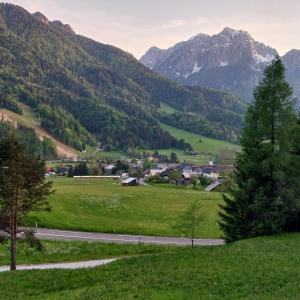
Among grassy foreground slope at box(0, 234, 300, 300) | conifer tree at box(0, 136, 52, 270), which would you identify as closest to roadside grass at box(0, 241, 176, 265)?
conifer tree at box(0, 136, 52, 270)

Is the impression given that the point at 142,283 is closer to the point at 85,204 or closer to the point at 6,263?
the point at 6,263

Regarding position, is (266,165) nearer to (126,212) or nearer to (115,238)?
(115,238)

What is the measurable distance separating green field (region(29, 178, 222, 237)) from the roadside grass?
35.1 ft

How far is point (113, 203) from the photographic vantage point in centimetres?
9512

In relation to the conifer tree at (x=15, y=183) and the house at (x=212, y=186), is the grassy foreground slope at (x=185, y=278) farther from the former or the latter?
the house at (x=212, y=186)

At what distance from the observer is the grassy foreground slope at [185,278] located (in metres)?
23.2

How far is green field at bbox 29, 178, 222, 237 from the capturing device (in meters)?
78.6

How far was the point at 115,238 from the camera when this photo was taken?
72125mm

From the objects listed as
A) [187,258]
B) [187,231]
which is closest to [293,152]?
[187,258]

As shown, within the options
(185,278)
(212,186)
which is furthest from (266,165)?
(212,186)

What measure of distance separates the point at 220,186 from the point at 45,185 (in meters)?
92.1

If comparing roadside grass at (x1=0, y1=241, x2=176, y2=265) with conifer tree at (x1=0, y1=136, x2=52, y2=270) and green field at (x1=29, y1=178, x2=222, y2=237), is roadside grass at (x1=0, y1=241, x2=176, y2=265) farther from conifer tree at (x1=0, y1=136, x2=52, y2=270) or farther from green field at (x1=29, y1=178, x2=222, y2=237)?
conifer tree at (x1=0, y1=136, x2=52, y2=270)

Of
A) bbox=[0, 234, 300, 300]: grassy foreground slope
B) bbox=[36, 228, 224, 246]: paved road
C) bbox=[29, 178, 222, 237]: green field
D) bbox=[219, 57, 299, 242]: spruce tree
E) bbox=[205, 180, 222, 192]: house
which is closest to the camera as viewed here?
bbox=[0, 234, 300, 300]: grassy foreground slope

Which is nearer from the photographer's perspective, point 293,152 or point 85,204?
point 293,152
